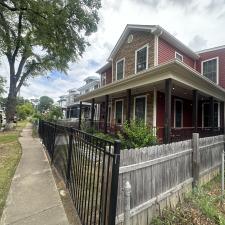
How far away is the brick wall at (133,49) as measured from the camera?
12.9 m

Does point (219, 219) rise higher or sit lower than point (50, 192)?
lower

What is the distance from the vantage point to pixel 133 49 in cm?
1458

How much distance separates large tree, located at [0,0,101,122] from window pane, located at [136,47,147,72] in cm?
479

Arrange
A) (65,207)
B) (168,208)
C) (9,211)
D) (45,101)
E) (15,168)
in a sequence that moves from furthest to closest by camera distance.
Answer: (45,101) < (15,168) < (168,208) < (65,207) < (9,211)

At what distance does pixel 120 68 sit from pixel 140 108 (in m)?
4.49

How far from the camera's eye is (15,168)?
6559 mm

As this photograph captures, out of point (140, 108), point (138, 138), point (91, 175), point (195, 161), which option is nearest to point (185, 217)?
point (195, 161)

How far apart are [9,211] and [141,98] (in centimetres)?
1056

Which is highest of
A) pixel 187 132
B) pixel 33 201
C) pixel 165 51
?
pixel 165 51

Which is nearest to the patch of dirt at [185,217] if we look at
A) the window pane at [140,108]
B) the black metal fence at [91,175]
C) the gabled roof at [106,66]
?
the black metal fence at [91,175]

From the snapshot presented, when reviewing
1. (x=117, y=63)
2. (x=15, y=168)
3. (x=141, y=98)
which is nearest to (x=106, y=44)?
(x=117, y=63)

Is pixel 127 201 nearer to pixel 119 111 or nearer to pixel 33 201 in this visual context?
pixel 33 201

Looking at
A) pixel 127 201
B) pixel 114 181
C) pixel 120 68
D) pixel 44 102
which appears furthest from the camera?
pixel 44 102

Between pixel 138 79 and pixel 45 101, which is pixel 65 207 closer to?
pixel 138 79
